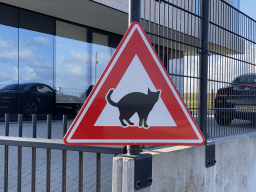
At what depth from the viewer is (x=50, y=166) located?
7.68 ft

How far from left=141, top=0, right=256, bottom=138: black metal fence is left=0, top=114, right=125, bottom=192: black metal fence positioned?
1.09 m

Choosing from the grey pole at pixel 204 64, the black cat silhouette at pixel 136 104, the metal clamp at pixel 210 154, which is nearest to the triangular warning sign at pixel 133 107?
the black cat silhouette at pixel 136 104

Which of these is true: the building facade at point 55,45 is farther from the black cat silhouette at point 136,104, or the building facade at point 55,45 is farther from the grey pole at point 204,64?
the black cat silhouette at point 136,104

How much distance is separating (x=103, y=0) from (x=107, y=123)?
829cm

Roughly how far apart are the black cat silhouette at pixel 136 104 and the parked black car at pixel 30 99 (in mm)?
9429

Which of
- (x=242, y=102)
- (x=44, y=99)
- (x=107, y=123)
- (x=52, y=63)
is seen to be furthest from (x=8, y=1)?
→ (x=107, y=123)

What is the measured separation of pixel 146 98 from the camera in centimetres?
184

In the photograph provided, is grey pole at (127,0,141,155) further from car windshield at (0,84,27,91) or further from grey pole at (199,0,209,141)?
car windshield at (0,84,27,91)

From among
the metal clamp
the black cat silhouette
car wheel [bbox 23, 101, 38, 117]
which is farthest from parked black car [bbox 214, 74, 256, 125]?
car wheel [bbox 23, 101, 38, 117]

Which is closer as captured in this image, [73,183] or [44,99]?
[73,183]

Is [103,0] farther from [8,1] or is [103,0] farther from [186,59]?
[186,59]

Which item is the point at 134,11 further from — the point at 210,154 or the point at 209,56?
the point at 210,154

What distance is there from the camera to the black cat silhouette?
1.80 m

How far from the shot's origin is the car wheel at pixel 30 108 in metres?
10.7
